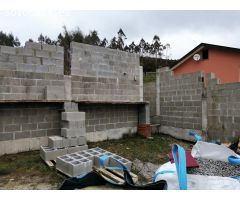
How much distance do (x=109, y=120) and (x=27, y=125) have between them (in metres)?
2.62

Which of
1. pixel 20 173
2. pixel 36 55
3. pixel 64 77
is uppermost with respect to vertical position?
pixel 36 55

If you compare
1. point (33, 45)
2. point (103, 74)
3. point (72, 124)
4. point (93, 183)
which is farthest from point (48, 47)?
point (93, 183)

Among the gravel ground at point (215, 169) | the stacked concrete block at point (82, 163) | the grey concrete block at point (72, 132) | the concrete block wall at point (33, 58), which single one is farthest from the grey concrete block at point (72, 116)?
the gravel ground at point (215, 169)

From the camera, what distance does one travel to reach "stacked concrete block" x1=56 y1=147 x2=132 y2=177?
3952 millimetres

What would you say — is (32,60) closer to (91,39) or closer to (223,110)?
(223,110)

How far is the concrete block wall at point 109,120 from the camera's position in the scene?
689 centimetres

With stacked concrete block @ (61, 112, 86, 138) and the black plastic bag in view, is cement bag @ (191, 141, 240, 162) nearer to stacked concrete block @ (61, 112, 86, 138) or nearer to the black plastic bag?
the black plastic bag

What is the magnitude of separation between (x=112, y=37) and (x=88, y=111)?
21.7 m

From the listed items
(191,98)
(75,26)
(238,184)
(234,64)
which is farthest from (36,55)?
(234,64)

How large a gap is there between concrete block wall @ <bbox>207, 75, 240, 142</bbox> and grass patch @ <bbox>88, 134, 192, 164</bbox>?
1.05 metres

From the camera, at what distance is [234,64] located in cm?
1417

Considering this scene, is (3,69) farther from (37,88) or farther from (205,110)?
(205,110)

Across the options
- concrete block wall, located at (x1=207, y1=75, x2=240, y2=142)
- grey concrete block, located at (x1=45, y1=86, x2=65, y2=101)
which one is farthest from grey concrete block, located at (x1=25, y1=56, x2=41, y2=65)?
concrete block wall, located at (x1=207, y1=75, x2=240, y2=142)

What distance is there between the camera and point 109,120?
24.2 feet
